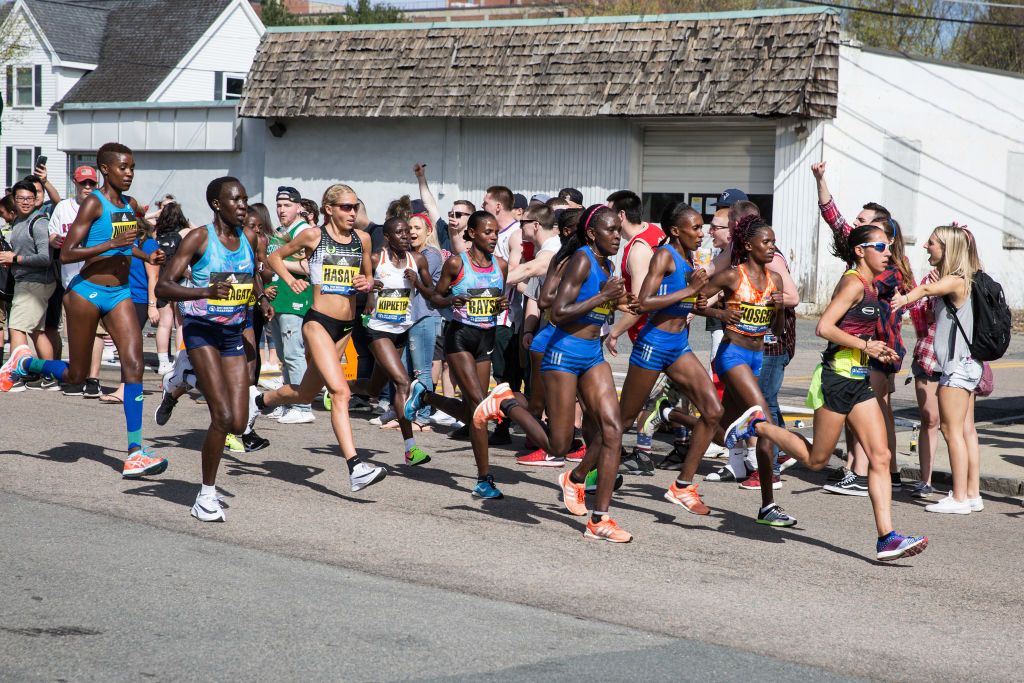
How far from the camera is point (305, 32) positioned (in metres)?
30.7

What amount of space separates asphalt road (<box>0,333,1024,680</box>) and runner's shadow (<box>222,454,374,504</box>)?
0.04 meters

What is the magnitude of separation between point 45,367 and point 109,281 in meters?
0.98

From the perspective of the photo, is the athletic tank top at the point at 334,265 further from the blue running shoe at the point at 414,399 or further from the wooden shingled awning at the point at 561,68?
the wooden shingled awning at the point at 561,68

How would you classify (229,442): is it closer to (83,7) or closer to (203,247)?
(203,247)

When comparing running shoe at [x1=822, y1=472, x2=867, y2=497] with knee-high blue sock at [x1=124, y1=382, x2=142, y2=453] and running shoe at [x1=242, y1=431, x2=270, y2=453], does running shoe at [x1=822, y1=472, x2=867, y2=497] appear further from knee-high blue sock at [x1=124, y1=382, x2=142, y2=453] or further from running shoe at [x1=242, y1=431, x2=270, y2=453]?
knee-high blue sock at [x1=124, y1=382, x2=142, y2=453]

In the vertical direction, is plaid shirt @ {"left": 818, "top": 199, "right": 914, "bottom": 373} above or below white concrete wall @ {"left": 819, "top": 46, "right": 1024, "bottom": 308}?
below

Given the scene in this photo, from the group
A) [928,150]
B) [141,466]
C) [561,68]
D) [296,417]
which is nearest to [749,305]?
[141,466]

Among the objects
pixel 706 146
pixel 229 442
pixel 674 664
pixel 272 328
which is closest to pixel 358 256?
pixel 229 442

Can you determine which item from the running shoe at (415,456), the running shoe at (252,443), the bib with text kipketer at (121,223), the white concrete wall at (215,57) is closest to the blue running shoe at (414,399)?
the running shoe at (415,456)

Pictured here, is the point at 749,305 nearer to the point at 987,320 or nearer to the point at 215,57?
the point at 987,320

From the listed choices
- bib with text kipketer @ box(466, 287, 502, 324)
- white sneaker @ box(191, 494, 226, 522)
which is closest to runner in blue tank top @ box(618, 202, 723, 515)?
bib with text kipketer @ box(466, 287, 502, 324)

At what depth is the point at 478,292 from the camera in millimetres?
9195

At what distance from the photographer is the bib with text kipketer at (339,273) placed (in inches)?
341

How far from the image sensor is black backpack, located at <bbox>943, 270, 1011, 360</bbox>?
8.30 metres
